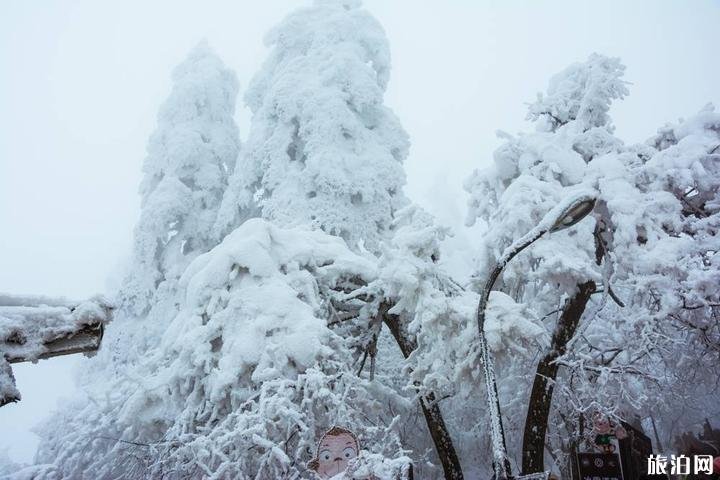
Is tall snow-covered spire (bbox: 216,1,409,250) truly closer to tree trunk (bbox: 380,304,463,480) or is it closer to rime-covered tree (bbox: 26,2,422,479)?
rime-covered tree (bbox: 26,2,422,479)

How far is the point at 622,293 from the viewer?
17.2m

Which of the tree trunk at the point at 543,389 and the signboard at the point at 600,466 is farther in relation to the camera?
the signboard at the point at 600,466

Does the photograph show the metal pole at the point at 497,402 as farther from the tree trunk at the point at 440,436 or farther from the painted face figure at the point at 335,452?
the tree trunk at the point at 440,436

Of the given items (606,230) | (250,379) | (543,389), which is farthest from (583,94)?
(250,379)

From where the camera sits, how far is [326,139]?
14766 millimetres

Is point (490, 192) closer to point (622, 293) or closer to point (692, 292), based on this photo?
point (692, 292)

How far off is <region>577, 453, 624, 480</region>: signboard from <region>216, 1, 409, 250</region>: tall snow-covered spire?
7.70m

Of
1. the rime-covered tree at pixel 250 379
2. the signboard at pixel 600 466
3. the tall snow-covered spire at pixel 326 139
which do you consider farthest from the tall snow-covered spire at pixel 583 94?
the signboard at pixel 600 466

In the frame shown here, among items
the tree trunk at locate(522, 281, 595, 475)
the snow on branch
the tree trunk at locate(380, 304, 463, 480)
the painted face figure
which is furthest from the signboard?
the snow on branch

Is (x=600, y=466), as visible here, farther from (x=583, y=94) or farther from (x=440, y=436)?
(x=583, y=94)

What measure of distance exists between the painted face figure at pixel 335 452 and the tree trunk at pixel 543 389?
4495mm

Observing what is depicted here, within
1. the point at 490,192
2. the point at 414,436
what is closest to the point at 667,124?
the point at 490,192

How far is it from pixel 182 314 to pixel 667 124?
378 inches

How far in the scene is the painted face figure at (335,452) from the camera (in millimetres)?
4910
